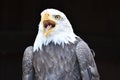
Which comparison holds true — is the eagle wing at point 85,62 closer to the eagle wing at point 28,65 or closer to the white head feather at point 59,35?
the white head feather at point 59,35

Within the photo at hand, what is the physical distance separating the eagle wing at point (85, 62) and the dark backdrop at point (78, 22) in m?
2.57

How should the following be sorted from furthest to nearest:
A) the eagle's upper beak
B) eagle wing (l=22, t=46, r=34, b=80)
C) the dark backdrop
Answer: the dark backdrop < eagle wing (l=22, t=46, r=34, b=80) < the eagle's upper beak

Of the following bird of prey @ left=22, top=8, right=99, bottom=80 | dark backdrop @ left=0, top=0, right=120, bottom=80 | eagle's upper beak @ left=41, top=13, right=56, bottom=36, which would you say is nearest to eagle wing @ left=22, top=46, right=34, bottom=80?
bird of prey @ left=22, top=8, right=99, bottom=80

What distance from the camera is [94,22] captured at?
6.73 metres

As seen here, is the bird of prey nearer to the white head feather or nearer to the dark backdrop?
the white head feather

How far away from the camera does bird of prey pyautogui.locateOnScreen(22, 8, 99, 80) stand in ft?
13.1

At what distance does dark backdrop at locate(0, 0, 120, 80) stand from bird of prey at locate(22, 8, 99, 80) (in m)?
2.57

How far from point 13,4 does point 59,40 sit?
2730 millimetres

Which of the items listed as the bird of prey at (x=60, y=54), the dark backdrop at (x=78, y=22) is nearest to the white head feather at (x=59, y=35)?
the bird of prey at (x=60, y=54)

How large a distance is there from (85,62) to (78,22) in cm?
272

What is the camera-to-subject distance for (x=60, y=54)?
4043 millimetres

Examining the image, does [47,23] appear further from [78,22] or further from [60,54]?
[78,22]

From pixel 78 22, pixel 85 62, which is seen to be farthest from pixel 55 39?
pixel 78 22

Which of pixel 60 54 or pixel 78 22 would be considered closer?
pixel 60 54
